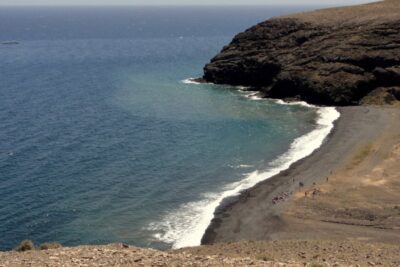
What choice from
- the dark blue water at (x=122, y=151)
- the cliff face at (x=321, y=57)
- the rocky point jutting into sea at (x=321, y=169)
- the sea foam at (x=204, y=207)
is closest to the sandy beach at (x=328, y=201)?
the rocky point jutting into sea at (x=321, y=169)

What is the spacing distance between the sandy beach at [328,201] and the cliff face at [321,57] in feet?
103

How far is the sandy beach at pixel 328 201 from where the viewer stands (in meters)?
51.8

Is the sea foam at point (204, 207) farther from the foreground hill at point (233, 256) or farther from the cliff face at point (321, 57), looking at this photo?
the cliff face at point (321, 57)

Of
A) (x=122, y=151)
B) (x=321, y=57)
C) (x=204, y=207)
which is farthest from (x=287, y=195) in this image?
(x=321, y=57)

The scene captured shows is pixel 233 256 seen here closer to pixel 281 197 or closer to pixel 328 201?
pixel 328 201

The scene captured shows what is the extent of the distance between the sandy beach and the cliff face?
31.4 m

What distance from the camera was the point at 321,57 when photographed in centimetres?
11988

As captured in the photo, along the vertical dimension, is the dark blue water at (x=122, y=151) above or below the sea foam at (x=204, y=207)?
above

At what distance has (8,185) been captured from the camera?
6450 centimetres

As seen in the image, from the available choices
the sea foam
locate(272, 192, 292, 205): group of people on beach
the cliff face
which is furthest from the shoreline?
the cliff face

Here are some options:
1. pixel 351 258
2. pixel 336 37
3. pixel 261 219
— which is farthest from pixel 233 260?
pixel 336 37

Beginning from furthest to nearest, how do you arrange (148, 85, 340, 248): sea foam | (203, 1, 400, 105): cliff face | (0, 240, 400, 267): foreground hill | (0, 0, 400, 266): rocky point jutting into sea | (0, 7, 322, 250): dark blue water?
(203, 1, 400, 105): cliff face → (0, 7, 322, 250): dark blue water → (148, 85, 340, 248): sea foam → (0, 0, 400, 266): rocky point jutting into sea → (0, 240, 400, 267): foreground hill

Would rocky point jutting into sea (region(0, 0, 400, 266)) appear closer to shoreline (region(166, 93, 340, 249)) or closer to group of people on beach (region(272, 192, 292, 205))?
group of people on beach (region(272, 192, 292, 205))

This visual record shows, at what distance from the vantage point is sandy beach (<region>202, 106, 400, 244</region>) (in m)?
51.8
